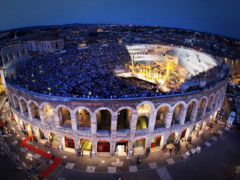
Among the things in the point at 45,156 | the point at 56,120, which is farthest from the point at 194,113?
the point at 45,156

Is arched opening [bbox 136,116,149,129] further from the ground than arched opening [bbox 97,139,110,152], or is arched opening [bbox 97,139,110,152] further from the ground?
arched opening [bbox 136,116,149,129]

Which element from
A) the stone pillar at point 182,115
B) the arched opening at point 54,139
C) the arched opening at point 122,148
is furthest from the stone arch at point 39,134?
the stone pillar at point 182,115

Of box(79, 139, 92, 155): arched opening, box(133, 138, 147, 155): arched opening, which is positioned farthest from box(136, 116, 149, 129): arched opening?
box(79, 139, 92, 155): arched opening

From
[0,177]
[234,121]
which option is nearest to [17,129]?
[0,177]

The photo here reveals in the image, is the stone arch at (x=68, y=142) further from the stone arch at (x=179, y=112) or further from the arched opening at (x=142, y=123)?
the stone arch at (x=179, y=112)

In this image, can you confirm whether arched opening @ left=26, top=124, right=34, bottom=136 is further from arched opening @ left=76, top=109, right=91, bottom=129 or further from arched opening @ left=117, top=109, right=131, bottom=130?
arched opening @ left=117, top=109, right=131, bottom=130

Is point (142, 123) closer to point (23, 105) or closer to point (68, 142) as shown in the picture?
point (68, 142)

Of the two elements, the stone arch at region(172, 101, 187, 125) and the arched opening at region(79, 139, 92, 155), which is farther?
the arched opening at region(79, 139, 92, 155)
